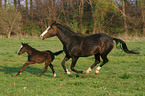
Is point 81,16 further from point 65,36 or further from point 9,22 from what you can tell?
point 65,36

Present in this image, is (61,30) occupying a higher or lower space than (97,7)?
lower

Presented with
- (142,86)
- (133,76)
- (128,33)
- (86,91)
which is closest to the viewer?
(86,91)

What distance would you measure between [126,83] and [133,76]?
1.30 m

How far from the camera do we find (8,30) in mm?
36750

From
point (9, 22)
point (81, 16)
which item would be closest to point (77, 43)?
point (9, 22)

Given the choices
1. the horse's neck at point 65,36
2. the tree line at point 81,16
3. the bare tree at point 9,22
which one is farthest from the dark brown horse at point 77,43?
the bare tree at point 9,22

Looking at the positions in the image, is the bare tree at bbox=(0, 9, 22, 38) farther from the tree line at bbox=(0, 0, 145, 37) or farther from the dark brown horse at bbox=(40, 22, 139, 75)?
the dark brown horse at bbox=(40, 22, 139, 75)

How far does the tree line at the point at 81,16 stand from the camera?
35.1m

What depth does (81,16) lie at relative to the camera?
39.8 metres

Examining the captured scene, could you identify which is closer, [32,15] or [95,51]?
[95,51]

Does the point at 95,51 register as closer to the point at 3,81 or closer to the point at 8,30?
the point at 3,81

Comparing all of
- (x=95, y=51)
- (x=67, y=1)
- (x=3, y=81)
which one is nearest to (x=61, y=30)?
(x=95, y=51)

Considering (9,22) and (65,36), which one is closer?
(65,36)

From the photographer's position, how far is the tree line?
115 feet
